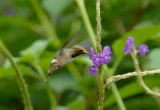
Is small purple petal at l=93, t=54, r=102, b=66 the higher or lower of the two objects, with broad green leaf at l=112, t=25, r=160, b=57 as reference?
lower

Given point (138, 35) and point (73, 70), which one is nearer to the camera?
point (138, 35)

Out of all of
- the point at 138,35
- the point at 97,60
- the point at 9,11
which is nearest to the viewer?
the point at 97,60

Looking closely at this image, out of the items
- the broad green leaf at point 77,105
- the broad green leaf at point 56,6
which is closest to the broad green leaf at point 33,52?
the broad green leaf at point 77,105

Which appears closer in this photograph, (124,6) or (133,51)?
(133,51)

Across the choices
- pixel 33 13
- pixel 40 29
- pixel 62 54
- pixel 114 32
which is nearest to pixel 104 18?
pixel 114 32

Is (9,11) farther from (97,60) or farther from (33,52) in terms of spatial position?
(97,60)

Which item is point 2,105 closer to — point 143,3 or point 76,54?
point 143,3

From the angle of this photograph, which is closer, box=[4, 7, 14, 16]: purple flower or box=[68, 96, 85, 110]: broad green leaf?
box=[68, 96, 85, 110]: broad green leaf

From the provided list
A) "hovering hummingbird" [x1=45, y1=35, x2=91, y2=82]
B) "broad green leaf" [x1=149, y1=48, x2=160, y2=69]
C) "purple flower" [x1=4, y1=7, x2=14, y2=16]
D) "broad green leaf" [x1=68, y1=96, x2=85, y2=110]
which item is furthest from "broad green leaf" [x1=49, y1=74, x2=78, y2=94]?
"hovering hummingbird" [x1=45, y1=35, x2=91, y2=82]

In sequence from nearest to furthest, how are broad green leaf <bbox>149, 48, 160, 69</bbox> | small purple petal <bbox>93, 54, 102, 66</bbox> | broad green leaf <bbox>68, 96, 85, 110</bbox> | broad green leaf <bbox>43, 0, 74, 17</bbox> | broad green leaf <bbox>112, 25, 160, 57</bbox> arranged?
small purple petal <bbox>93, 54, 102, 66</bbox>, broad green leaf <bbox>149, 48, 160, 69</bbox>, broad green leaf <bbox>112, 25, 160, 57</bbox>, broad green leaf <bbox>68, 96, 85, 110</bbox>, broad green leaf <bbox>43, 0, 74, 17</bbox>

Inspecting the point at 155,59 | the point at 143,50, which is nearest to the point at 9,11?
the point at 155,59

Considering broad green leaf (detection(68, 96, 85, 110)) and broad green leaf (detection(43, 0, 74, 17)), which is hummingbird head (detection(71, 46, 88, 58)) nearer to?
broad green leaf (detection(68, 96, 85, 110))
